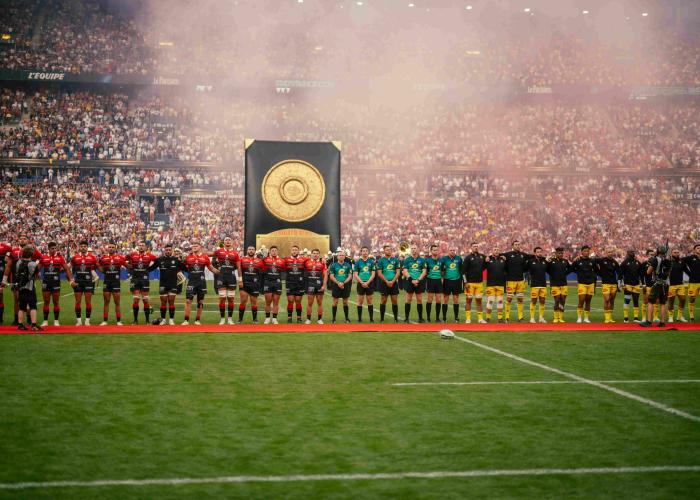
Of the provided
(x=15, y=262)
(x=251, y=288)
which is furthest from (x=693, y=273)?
(x=15, y=262)

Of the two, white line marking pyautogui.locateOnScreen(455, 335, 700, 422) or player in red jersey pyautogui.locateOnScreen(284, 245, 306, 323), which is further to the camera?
player in red jersey pyautogui.locateOnScreen(284, 245, 306, 323)

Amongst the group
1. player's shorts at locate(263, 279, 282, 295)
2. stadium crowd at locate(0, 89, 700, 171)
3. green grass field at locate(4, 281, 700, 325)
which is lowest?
green grass field at locate(4, 281, 700, 325)

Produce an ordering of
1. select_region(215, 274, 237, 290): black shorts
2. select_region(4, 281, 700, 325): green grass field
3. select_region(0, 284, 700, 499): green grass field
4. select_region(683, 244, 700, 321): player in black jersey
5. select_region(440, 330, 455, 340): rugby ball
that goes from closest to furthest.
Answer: select_region(0, 284, 700, 499): green grass field
select_region(440, 330, 455, 340): rugby ball
select_region(215, 274, 237, 290): black shorts
select_region(683, 244, 700, 321): player in black jersey
select_region(4, 281, 700, 325): green grass field

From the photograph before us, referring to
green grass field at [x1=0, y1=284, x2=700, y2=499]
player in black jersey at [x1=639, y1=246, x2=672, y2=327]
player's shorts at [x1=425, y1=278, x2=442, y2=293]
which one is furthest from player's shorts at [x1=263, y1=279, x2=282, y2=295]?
player in black jersey at [x1=639, y1=246, x2=672, y2=327]

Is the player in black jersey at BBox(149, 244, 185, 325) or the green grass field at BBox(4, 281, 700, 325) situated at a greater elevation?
the player in black jersey at BBox(149, 244, 185, 325)

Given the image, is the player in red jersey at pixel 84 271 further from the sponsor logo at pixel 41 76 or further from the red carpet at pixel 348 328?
the sponsor logo at pixel 41 76

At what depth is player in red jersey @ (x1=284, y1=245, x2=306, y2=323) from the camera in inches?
571

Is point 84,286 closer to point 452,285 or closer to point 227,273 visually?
point 227,273

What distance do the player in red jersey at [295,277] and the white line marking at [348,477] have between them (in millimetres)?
9761

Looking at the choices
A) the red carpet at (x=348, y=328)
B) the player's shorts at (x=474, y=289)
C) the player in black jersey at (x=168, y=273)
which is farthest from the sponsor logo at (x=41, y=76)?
the player's shorts at (x=474, y=289)

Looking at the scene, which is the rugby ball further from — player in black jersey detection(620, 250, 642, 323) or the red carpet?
player in black jersey detection(620, 250, 642, 323)

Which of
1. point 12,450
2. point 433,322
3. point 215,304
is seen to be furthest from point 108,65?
point 12,450

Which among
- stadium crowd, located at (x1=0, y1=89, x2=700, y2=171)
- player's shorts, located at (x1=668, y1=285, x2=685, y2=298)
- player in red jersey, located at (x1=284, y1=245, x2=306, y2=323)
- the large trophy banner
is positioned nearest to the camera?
player in red jersey, located at (x1=284, y1=245, x2=306, y2=323)

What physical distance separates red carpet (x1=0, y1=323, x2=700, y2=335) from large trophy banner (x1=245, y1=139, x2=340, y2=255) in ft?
20.8
